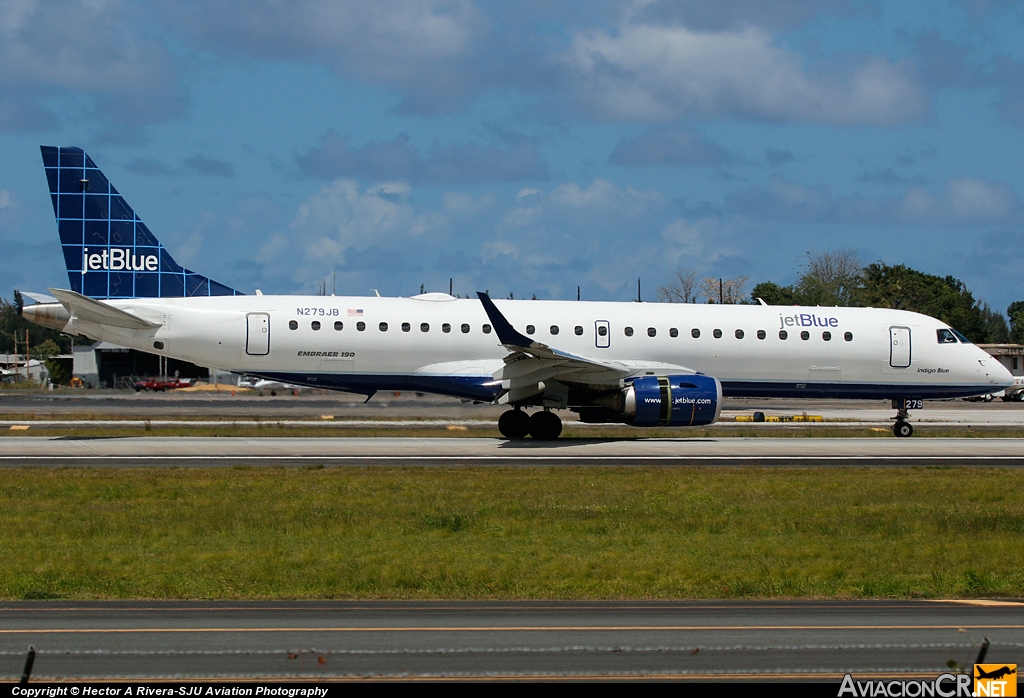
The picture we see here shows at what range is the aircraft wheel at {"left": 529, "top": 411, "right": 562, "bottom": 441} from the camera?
86.0ft

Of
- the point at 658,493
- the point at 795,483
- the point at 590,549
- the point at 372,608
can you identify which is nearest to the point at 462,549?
the point at 590,549

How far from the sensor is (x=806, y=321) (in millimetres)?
29359

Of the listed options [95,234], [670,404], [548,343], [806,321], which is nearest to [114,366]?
[95,234]

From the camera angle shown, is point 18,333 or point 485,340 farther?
point 18,333

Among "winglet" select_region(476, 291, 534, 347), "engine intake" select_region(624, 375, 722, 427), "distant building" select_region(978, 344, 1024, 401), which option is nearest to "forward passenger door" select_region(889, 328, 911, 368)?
"engine intake" select_region(624, 375, 722, 427)

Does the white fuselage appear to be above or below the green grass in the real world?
above

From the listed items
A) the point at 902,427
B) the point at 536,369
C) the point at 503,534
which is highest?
the point at 536,369

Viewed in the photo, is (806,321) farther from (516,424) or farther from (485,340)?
(485,340)

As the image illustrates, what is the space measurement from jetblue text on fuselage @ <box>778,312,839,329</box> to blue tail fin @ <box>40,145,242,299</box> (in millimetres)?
17172

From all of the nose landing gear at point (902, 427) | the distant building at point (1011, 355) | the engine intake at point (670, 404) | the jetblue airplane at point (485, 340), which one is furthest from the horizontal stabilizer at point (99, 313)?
the distant building at point (1011, 355)

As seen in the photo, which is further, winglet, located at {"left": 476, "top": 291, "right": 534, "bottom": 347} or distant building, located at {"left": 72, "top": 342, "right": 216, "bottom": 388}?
distant building, located at {"left": 72, "top": 342, "right": 216, "bottom": 388}

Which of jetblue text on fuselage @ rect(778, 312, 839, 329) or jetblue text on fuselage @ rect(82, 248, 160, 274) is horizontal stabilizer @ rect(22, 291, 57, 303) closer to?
jetblue text on fuselage @ rect(82, 248, 160, 274)

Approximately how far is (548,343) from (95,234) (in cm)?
1255

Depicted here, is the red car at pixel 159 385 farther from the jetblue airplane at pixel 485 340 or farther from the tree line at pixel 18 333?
the tree line at pixel 18 333
